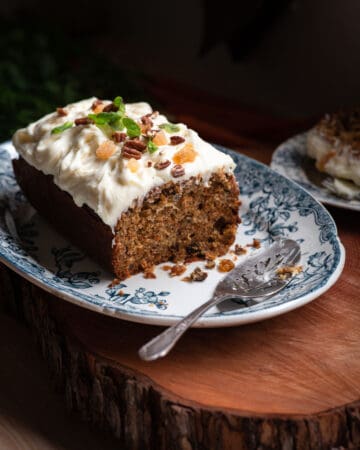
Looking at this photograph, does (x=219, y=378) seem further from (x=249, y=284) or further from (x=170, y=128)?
(x=170, y=128)

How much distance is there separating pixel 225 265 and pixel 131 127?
625 mm

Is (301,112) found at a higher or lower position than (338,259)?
lower

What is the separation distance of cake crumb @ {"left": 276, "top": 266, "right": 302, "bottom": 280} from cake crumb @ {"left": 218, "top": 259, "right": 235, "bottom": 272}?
205mm

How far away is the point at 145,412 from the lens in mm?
2113

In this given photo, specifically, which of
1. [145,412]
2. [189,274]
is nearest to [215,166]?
[189,274]

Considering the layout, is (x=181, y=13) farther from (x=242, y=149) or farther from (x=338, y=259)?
(x=338, y=259)

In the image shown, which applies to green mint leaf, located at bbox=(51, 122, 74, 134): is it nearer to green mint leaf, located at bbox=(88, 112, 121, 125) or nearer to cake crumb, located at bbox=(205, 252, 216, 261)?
green mint leaf, located at bbox=(88, 112, 121, 125)

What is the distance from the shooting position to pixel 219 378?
211 centimetres

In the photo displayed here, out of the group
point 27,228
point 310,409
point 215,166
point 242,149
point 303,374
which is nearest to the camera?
point 310,409

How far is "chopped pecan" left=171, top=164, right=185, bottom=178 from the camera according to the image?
2496 mm

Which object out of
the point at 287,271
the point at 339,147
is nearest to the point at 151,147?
the point at 287,271

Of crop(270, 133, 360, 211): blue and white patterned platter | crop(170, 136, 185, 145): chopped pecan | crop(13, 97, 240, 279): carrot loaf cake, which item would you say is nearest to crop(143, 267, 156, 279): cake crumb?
crop(13, 97, 240, 279): carrot loaf cake

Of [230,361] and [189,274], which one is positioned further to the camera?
[189,274]

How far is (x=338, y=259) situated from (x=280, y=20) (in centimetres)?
257
